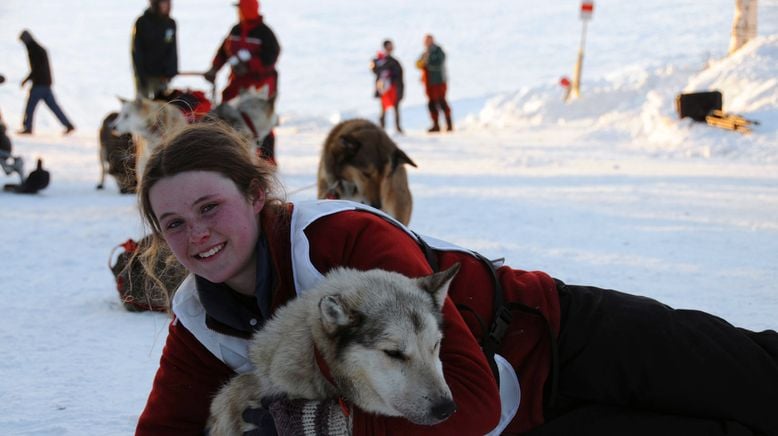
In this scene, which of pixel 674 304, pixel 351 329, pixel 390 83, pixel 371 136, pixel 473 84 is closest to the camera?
pixel 351 329

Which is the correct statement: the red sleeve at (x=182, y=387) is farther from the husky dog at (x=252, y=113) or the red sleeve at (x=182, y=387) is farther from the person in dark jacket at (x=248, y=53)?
the person in dark jacket at (x=248, y=53)

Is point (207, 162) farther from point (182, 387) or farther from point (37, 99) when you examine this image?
point (37, 99)

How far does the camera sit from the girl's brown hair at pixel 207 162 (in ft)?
7.34

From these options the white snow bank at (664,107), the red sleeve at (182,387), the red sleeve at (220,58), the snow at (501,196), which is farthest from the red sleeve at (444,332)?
the white snow bank at (664,107)

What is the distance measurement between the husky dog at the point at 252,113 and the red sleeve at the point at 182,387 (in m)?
5.59

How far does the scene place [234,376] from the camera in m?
2.34

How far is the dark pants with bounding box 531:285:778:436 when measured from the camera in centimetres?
215

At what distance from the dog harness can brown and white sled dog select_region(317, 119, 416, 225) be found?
3100 millimetres

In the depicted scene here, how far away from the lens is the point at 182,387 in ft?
7.75

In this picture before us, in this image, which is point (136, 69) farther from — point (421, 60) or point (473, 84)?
point (473, 84)

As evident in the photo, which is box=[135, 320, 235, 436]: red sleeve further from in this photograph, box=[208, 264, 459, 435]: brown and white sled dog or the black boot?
the black boot

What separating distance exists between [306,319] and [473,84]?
24196mm

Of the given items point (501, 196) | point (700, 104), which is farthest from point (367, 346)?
point (700, 104)

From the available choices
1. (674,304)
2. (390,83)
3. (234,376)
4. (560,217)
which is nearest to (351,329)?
(234,376)
